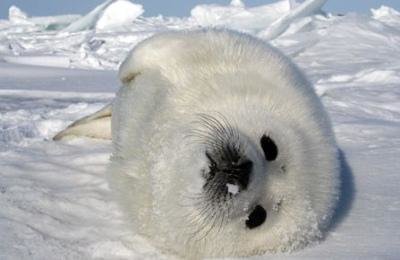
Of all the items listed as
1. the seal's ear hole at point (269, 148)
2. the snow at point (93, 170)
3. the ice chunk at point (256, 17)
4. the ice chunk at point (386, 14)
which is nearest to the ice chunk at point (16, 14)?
the ice chunk at point (256, 17)

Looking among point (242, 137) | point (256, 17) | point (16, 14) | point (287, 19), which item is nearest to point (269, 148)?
point (242, 137)

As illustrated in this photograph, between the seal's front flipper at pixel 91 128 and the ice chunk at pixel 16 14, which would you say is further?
the ice chunk at pixel 16 14

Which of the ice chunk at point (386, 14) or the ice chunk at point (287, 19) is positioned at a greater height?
the ice chunk at point (287, 19)

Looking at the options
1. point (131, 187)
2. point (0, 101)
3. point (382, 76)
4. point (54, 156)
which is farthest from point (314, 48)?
point (131, 187)

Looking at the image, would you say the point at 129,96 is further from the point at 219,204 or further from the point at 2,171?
the point at 219,204

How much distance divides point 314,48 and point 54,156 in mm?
8707

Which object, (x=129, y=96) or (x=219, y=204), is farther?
(x=129, y=96)

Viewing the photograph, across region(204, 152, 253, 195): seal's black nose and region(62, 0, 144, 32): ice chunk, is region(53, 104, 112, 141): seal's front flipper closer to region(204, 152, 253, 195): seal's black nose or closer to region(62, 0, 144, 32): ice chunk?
region(204, 152, 253, 195): seal's black nose

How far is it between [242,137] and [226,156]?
124 millimetres

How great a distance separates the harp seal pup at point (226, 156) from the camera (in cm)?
156

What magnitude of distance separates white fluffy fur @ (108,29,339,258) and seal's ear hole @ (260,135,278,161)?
0.06ft

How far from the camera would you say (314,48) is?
11.1 m

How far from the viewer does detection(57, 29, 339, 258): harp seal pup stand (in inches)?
61.6

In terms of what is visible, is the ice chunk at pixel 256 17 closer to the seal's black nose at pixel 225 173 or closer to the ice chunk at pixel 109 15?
the ice chunk at pixel 109 15
